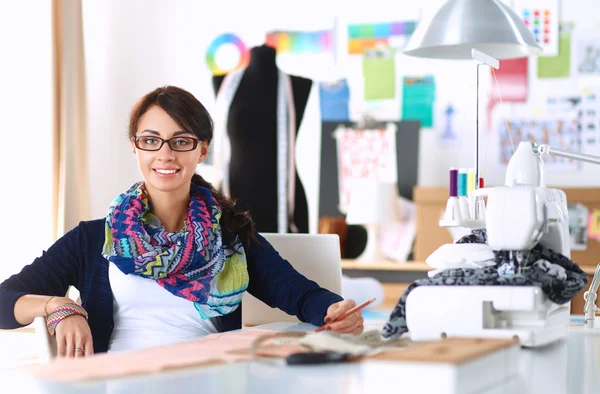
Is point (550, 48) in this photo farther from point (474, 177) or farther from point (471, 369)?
point (471, 369)

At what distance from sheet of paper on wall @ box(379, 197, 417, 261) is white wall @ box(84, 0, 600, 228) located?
0.18 meters

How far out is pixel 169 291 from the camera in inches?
78.7

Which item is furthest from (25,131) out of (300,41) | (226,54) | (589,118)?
(589,118)

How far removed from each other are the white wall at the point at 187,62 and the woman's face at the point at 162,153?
2892 millimetres

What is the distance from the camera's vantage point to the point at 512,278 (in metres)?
1.49

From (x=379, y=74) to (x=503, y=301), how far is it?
3.62 meters

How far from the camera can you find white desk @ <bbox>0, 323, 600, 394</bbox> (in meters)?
1.07

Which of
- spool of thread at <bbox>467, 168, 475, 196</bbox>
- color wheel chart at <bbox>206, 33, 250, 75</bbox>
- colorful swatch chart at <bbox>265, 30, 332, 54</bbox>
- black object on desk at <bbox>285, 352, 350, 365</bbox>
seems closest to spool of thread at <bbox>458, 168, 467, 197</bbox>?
spool of thread at <bbox>467, 168, 475, 196</bbox>

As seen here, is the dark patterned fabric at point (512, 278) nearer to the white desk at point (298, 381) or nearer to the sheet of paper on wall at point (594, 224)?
the white desk at point (298, 381)

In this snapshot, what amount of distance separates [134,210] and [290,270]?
0.41 metres

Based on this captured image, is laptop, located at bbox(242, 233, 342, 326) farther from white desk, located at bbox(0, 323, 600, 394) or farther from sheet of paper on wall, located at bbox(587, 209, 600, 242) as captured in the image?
sheet of paper on wall, located at bbox(587, 209, 600, 242)

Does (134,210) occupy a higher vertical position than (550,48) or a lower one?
lower

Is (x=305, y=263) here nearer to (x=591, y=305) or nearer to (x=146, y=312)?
(x=146, y=312)

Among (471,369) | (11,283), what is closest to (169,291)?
(11,283)
